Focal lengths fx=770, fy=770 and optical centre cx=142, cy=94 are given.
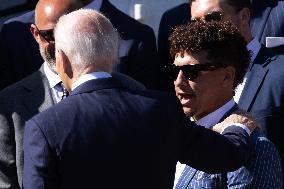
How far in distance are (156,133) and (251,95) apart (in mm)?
1381

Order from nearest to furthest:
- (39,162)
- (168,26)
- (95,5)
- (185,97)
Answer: (39,162)
(185,97)
(95,5)
(168,26)

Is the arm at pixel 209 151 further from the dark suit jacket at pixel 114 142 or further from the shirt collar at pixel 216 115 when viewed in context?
the shirt collar at pixel 216 115

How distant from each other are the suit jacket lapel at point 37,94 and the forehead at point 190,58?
0.69m

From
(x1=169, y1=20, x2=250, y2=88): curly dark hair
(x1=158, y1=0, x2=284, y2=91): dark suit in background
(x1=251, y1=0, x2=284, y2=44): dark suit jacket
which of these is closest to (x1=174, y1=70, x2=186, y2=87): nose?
(x1=169, y1=20, x2=250, y2=88): curly dark hair

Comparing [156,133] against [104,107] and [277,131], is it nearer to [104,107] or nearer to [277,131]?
[104,107]

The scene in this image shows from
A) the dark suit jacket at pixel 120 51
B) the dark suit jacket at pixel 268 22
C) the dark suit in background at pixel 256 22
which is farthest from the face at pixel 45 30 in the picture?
the dark suit jacket at pixel 268 22

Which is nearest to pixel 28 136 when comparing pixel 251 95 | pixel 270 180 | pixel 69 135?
pixel 69 135

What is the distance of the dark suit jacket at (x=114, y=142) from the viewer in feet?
8.39

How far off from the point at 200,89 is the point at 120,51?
1.10 meters

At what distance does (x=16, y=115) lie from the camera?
3496 millimetres

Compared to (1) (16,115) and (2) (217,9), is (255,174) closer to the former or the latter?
(1) (16,115)

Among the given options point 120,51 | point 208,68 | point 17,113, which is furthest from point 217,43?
point 120,51

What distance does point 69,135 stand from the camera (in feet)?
8.40

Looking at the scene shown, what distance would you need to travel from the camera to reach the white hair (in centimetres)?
263
